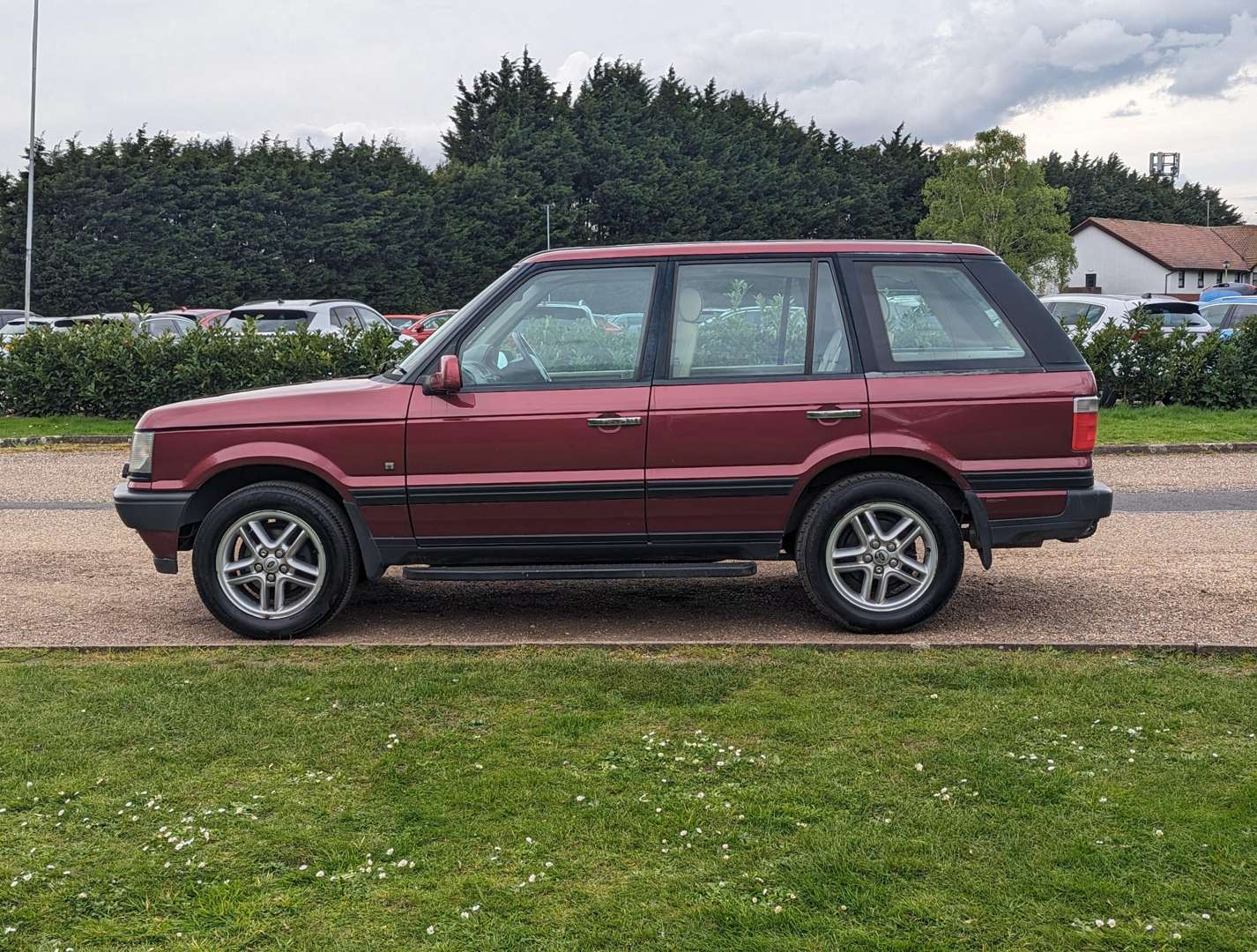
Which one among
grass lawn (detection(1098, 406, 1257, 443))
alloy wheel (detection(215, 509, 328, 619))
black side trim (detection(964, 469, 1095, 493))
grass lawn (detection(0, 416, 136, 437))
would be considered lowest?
alloy wheel (detection(215, 509, 328, 619))

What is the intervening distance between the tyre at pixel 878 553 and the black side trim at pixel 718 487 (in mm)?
221

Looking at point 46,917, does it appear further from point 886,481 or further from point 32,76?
point 32,76

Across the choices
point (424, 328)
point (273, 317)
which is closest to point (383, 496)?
point (273, 317)

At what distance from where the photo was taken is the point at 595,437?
679cm

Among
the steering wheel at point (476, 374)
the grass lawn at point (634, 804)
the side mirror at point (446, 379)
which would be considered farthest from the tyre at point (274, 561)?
the steering wheel at point (476, 374)

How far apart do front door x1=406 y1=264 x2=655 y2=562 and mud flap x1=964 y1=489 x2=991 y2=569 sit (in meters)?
1.62

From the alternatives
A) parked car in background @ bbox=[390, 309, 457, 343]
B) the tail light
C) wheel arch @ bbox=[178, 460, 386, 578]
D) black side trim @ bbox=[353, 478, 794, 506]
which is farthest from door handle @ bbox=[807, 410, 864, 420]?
parked car in background @ bbox=[390, 309, 457, 343]

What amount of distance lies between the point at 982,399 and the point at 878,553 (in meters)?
0.91

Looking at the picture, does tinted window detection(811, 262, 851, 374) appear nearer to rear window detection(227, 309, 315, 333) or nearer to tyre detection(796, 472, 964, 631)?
tyre detection(796, 472, 964, 631)

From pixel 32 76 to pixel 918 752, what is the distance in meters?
36.6

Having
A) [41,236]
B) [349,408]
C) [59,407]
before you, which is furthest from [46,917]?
[41,236]

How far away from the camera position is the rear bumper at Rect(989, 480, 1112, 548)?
6.84 metres

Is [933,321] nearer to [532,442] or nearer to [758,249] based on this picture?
[758,249]

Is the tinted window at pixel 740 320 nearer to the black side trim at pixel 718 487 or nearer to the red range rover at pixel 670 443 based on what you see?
the red range rover at pixel 670 443
